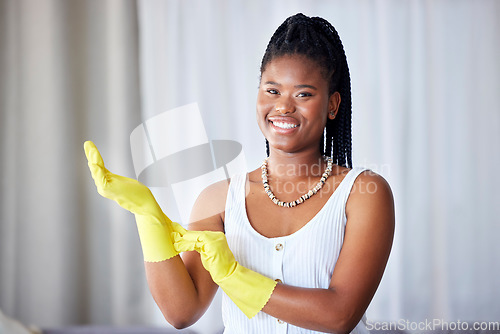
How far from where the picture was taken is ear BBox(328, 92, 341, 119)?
1224mm

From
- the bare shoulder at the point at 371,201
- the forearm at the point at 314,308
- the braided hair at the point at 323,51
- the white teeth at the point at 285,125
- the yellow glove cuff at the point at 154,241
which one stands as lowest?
the forearm at the point at 314,308

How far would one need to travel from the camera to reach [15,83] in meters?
2.48

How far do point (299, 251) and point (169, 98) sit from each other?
161 centimetres

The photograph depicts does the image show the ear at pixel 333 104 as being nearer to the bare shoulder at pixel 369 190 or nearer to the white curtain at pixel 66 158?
the bare shoulder at pixel 369 190

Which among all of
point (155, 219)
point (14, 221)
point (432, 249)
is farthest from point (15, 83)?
point (432, 249)

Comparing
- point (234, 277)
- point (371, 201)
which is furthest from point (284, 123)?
point (234, 277)

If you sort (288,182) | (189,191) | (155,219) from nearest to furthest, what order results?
(155,219) < (288,182) < (189,191)

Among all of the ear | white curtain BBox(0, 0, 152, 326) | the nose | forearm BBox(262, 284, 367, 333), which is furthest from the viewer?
white curtain BBox(0, 0, 152, 326)

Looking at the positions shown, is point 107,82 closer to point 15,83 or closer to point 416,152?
point 15,83

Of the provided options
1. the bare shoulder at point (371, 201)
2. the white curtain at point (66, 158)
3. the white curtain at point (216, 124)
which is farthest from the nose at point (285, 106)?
the white curtain at point (66, 158)

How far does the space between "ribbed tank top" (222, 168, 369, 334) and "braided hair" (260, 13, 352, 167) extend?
179 millimetres

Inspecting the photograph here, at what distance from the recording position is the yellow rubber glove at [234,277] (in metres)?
1.03

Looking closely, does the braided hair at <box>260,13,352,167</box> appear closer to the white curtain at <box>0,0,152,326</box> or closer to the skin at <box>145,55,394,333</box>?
the skin at <box>145,55,394,333</box>

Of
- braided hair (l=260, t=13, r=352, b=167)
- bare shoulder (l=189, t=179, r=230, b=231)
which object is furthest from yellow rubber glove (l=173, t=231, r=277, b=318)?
braided hair (l=260, t=13, r=352, b=167)
